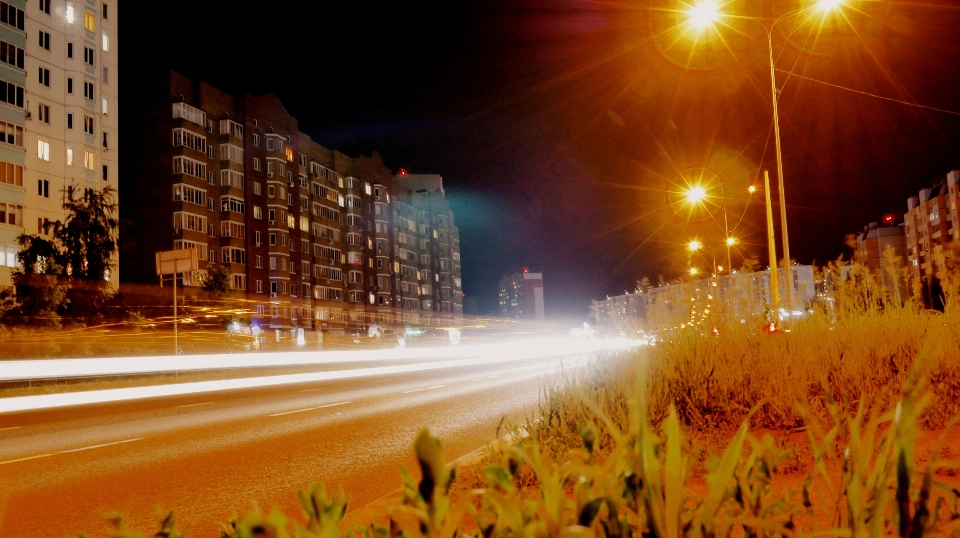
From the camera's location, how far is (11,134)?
42594 millimetres

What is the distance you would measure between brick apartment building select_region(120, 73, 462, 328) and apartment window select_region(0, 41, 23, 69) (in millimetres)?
12908

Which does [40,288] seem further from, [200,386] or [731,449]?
[731,449]

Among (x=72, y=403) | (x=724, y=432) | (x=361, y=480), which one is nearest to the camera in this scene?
(x=724, y=432)

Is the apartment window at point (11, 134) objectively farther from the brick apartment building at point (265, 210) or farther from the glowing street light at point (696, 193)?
the glowing street light at point (696, 193)

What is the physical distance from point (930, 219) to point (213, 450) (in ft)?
399

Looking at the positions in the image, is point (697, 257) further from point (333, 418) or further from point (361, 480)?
point (361, 480)

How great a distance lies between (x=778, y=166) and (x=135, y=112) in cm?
5461

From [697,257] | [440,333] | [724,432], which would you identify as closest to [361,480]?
[724,432]

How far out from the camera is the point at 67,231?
3353cm

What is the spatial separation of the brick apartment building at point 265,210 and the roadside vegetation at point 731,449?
37987 mm

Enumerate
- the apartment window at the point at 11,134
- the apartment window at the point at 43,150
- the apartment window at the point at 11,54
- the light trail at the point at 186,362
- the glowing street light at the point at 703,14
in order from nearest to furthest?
1. the glowing street light at the point at 703,14
2. the light trail at the point at 186,362
3. the apartment window at the point at 11,134
4. the apartment window at the point at 11,54
5. the apartment window at the point at 43,150

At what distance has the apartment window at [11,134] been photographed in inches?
1649

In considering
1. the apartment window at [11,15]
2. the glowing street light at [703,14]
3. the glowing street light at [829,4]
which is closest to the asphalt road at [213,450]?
the glowing street light at [703,14]

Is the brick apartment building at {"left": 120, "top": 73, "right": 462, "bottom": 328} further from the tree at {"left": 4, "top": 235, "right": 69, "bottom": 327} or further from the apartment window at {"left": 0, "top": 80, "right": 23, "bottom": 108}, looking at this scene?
the apartment window at {"left": 0, "top": 80, "right": 23, "bottom": 108}
